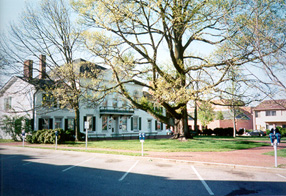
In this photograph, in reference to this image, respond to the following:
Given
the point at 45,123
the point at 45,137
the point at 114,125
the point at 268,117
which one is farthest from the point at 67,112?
the point at 268,117

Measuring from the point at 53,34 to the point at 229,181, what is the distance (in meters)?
21.6

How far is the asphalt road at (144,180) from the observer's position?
19.8 ft

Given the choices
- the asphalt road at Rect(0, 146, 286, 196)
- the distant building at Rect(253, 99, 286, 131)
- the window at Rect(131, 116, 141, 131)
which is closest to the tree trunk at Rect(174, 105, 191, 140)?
the asphalt road at Rect(0, 146, 286, 196)

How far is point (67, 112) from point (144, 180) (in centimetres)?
2367

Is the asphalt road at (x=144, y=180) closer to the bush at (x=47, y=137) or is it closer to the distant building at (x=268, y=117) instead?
the bush at (x=47, y=137)

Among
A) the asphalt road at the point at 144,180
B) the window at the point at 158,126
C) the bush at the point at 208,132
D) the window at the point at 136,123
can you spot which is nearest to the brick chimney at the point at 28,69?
the asphalt road at the point at 144,180

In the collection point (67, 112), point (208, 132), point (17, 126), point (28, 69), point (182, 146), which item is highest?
point (28, 69)

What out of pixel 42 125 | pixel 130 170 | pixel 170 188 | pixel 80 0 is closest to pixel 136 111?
pixel 42 125

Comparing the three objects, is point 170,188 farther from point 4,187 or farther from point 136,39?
point 136,39

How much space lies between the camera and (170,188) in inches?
249

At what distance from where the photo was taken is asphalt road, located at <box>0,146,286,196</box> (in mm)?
6027

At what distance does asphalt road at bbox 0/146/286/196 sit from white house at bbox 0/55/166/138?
1396 cm

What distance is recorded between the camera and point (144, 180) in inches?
285

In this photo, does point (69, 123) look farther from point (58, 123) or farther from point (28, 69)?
point (28, 69)
